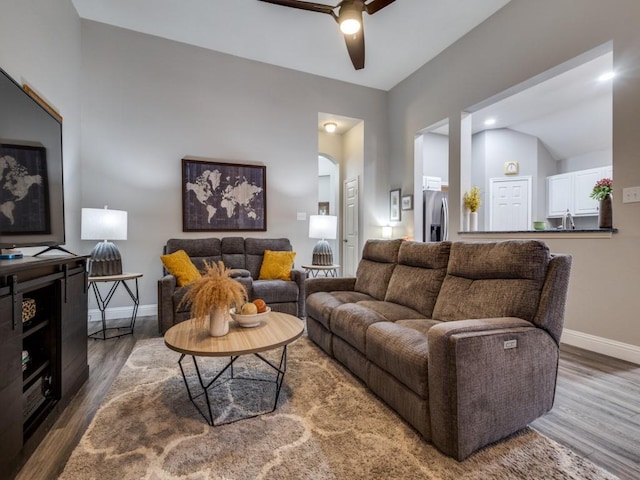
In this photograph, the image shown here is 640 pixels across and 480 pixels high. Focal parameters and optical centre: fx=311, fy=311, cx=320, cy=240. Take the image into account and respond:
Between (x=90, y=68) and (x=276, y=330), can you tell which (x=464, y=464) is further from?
(x=90, y=68)

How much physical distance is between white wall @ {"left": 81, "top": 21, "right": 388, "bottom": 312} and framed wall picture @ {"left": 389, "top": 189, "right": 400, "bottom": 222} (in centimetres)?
136

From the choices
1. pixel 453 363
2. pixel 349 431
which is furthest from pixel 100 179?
pixel 453 363

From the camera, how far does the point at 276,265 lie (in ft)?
12.7

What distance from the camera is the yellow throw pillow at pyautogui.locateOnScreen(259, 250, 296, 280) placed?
12.5 feet

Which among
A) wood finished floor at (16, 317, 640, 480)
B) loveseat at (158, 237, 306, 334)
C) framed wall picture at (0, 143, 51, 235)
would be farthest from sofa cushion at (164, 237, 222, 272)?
framed wall picture at (0, 143, 51, 235)

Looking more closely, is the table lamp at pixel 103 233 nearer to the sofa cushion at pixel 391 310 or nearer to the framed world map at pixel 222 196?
the framed world map at pixel 222 196

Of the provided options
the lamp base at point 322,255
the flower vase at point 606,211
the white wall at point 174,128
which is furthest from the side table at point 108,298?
the flower vase at point 606,211

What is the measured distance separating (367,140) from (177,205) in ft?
10.5

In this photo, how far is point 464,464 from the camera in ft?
4.37

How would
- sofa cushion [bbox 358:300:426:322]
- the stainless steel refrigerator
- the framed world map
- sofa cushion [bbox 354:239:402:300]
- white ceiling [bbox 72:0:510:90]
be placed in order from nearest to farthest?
sofa cushion [bbox 358:300:426:322], sofa cushion [bbox 354:239:402:300], white ceiling [bbox 72:0:510:90], the framed world map, the stainless steel refrigerator

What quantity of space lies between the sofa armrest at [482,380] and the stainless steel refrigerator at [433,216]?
3.36m

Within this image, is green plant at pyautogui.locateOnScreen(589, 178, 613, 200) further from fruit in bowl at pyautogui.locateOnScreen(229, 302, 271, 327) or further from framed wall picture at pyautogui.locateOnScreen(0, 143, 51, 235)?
framed wall picture at pyautogui.locateOnScreen(0, 143, 51, 235)

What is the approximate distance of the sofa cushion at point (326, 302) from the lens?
2467mm

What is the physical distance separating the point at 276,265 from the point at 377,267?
1.45 metres
